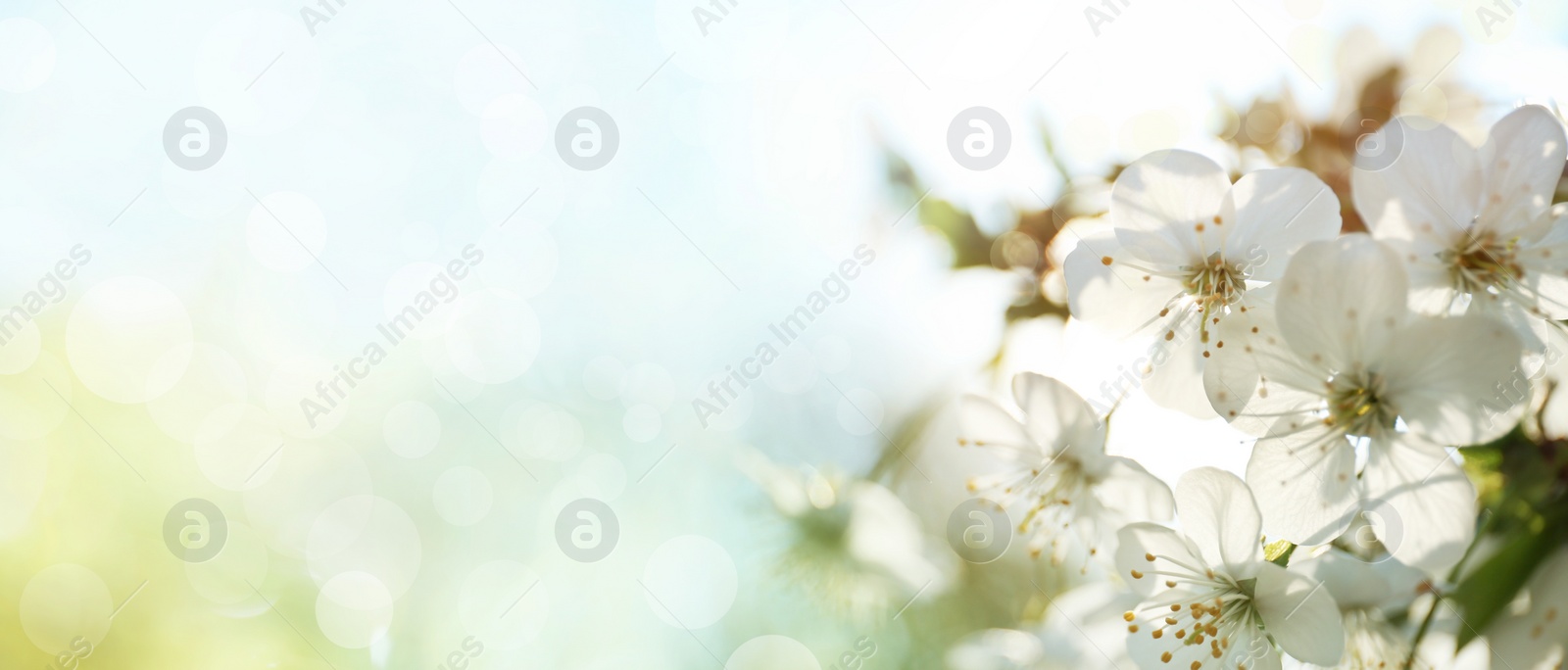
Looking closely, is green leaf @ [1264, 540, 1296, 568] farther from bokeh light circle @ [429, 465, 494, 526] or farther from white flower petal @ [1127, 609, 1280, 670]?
bokeh light circle @ [429, 465, 494, 526]

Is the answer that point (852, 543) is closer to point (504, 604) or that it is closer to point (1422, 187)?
point (1422, 187)

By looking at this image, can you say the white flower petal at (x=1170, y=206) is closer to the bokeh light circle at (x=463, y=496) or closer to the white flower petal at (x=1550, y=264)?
the white flower petal at (x=1550, y=264)

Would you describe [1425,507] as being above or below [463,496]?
above

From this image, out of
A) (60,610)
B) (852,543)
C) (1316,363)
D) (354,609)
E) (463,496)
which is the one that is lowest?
(60,610)

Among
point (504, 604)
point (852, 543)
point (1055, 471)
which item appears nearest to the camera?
point (1055, 471)

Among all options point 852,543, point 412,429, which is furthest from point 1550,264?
point 412,429

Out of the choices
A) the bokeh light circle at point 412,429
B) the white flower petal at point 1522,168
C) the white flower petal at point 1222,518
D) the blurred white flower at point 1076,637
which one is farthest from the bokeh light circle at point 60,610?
the white flower petal at point 1522,168
